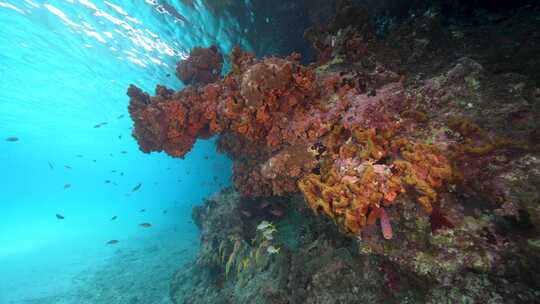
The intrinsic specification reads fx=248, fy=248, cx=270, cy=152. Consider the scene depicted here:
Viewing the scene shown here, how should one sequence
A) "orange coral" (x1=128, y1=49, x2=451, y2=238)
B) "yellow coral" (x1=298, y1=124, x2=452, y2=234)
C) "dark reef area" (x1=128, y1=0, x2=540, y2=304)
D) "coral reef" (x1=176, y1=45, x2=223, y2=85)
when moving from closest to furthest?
"dark reef area" (x1=128, y1=0, x2=540, y2=304) < "yellow coral" (x1=298, y1=124, x2=452, y2=234) < "orange coral" (x1=128, y1=49, x2=451, y2=238) < "coral reef" (x1=176, y1=45, x2=223, y2=85)

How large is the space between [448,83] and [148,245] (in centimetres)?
3116

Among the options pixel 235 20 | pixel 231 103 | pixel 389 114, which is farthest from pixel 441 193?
pixel 235 20

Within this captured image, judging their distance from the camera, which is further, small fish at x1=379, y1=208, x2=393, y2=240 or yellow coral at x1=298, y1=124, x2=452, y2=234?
small fish at x1=379, y1=208, x2=393, y2=240

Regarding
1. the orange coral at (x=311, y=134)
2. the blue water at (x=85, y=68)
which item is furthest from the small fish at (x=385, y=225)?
the blue water at (x=85, y=68)

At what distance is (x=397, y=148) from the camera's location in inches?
167

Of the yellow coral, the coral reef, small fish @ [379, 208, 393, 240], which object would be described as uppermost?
the coral reef

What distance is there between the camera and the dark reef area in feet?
11.0

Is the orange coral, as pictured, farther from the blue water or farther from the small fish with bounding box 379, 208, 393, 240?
the blue water

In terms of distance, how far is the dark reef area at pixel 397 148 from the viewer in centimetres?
336

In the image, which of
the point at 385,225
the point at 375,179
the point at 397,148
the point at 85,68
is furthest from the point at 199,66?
the point at 85,68

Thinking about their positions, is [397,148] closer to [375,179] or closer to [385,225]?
[375,179]

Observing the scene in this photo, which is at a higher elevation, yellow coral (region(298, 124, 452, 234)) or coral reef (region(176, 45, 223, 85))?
coral reef (region(176, 45, 223, 85))

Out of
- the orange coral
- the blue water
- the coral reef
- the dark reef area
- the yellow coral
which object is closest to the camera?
the dark reef area

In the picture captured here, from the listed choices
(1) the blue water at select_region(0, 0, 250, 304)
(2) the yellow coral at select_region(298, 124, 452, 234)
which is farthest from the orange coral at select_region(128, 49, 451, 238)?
(1) the blue water at select_region(0, 0, 250, 304)
